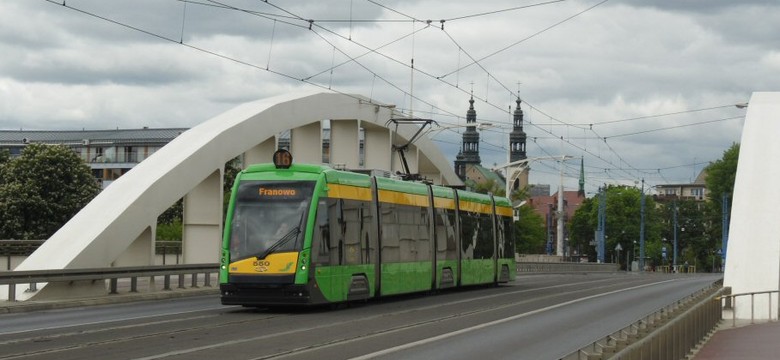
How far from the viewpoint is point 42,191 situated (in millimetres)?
66625

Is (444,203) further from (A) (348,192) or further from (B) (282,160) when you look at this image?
(B) (282,160)

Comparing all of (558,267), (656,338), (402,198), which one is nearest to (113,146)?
(558,267)

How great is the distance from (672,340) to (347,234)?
39.4 ft

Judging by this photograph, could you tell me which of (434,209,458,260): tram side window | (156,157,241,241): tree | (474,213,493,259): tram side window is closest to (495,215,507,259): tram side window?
(474,213,493,259): tram side window

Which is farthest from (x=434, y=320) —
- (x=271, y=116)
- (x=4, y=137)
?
(x=4, y=137)

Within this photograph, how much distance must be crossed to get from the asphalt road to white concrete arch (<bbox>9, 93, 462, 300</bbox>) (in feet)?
7.60

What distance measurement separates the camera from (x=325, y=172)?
80.6ft

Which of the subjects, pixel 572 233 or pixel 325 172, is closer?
pixel 325 172

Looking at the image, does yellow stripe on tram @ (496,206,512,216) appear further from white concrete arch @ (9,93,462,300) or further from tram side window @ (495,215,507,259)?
white concrete arch @ (9,93,462,300)

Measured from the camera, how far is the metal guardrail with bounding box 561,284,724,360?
9.99 meters

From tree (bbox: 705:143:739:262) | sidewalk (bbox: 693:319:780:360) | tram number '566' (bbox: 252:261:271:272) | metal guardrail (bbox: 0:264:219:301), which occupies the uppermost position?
tree (bbox: 705:143:739:262)

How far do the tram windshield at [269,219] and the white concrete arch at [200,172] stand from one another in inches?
231

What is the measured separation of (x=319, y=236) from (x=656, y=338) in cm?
1250

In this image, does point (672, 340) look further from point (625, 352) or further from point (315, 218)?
point (315, 218)
